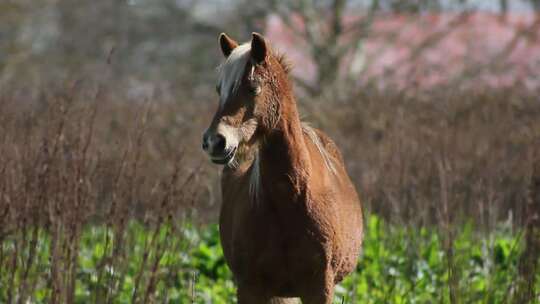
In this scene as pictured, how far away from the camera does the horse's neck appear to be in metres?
5.02

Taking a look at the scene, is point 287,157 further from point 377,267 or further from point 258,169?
point 377,267

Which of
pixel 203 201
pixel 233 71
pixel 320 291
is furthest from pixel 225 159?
pixel 203 201

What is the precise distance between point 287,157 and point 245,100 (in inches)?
19.7

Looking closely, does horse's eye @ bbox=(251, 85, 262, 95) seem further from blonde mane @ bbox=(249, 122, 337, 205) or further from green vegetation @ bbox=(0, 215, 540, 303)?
green vegetation @ bbox=(0, 215, 540, 303)

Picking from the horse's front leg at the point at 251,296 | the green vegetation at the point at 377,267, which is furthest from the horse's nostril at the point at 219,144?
the green vegetation at the point at 377,267

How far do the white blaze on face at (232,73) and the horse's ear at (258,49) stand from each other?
1.5 inches

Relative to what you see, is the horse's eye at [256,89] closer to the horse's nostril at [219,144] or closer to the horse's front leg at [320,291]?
the horse's nostril at [219,144]

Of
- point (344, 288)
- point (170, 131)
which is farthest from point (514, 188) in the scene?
point (170, 131)

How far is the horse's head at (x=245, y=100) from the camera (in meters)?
4.49

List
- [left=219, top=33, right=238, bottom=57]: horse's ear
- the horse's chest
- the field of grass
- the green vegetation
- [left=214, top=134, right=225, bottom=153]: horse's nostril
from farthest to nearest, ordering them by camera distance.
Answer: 1. the green vegetation
2. [left=219, top=33, right=238, bottom=57]: horse's ear
3. the horse's chest
4. the field of grass
5. [left=214, top=134, right=225, bottom=153]: horse's nostril

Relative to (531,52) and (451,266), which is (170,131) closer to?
(451,266)

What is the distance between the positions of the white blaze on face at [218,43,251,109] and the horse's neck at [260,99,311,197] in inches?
14.9

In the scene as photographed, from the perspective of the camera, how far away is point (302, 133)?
526 cm

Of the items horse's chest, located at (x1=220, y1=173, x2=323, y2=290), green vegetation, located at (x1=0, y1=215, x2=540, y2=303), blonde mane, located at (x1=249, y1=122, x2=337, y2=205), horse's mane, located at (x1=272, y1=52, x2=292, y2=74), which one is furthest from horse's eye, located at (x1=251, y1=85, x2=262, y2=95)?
green vegetation, located at (x1=0, y1=215, x2=540, y2=303)
